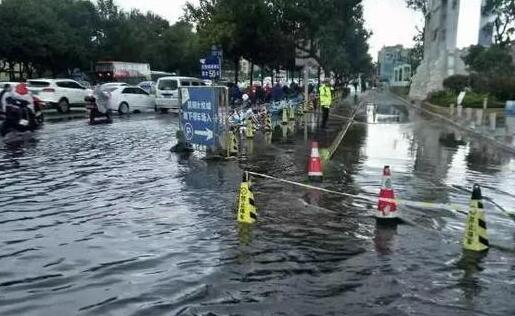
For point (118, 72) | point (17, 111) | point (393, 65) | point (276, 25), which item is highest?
point (393, 65)

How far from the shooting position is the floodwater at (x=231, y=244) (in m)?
5.32

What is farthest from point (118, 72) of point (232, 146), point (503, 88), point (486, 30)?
point (232, 146)

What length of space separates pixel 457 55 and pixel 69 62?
1405 inches

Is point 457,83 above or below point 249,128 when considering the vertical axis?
above

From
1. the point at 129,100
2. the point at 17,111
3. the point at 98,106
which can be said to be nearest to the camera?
the point at 17,111

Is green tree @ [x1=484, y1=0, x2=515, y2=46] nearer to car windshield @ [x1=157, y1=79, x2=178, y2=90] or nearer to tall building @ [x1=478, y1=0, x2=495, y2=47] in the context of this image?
tall building @ [x1=478, y1=0, x2=495, y2=47]

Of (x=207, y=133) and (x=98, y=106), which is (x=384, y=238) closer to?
(x=207, y=133)

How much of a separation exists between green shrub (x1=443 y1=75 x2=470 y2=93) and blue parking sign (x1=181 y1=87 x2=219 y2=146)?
3432cm

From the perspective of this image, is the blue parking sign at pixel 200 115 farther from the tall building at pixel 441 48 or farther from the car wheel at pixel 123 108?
the tall building at pixel 441 48

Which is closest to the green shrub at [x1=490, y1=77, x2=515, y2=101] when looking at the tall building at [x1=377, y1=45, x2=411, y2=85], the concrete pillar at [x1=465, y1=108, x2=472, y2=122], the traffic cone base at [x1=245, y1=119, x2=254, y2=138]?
the concrete pillar at [x1=465, y1=108, x2=472, y2=122]

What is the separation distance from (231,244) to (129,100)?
87.2 feet

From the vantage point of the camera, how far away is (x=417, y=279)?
5902 mm

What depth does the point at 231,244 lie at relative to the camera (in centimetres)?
700

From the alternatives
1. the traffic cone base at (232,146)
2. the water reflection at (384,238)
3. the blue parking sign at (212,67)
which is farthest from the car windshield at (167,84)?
the water reflection at (384,238)
